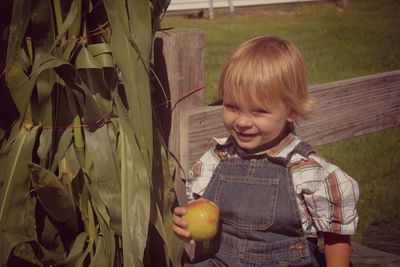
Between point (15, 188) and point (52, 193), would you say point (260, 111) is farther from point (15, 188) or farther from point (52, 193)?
point (15, 188)

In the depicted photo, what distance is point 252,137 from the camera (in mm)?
2115

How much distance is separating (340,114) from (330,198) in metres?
0.77

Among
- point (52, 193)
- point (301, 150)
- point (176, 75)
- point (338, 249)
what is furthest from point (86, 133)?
point (338, 249)

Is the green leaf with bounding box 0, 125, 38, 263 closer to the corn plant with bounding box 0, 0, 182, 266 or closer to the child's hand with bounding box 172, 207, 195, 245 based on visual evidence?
the corn plant with bounding box 0, 0, 182, 266

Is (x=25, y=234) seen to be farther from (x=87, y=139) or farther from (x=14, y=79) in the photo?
(x=14, y=79)

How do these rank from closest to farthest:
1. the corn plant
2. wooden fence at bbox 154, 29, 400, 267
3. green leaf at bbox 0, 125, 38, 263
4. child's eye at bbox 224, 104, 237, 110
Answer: the corn plant < green leaf at bbox 0, 125, 38, 263 < wooden fence at bbox 154, 29, 400, 267 < child's eye at bbox 224, 104, 237, 110

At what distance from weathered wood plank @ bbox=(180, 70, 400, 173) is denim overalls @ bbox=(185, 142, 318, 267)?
0.17 meters

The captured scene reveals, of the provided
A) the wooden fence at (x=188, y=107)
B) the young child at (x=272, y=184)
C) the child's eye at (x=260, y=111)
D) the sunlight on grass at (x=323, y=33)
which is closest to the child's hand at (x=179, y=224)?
the young child at (x=272, y=184)

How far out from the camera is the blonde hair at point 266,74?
2.08 m

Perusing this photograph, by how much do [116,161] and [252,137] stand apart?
52 centimetres

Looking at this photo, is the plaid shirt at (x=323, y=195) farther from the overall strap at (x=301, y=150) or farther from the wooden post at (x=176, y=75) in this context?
the wooden post at (x=176, y=75)

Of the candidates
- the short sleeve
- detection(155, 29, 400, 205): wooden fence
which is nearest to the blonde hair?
detection(155, 29, 400, 205): wooden fence

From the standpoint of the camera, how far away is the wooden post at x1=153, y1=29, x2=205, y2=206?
2002 mm

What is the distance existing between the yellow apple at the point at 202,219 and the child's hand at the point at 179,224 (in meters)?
0.01
